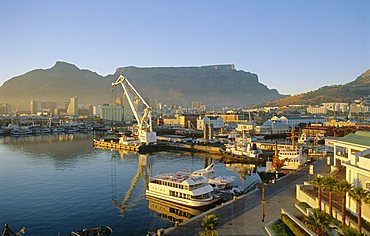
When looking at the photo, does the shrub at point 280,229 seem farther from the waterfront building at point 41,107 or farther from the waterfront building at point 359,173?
the waterfront building at point 41,107

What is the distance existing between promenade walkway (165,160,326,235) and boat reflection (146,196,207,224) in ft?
6.97

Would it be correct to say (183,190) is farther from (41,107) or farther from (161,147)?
(41,107)

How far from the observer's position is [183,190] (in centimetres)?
1455

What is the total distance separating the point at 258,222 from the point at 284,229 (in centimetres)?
85

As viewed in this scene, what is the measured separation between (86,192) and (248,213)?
9675 millimetres

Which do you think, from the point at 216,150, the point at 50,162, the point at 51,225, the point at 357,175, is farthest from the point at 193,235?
the point at 216,150

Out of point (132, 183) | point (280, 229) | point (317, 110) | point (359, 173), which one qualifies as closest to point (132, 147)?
point (132, 183)

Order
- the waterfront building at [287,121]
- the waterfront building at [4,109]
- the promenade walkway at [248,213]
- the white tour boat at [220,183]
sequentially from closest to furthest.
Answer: the promenade walkway at [248,213] → the white tour boat at [220,183] → the waterfront building at [287,121] → the waterfront building at [4,109]

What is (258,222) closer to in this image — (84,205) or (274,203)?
(274,203)

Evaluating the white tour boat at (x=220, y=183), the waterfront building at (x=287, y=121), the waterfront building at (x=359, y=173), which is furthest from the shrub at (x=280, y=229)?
the waterfront building at (x=287, y=121)

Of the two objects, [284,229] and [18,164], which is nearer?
[284,229]

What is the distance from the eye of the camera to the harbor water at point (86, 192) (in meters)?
12.6

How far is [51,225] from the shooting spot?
12.4 meters

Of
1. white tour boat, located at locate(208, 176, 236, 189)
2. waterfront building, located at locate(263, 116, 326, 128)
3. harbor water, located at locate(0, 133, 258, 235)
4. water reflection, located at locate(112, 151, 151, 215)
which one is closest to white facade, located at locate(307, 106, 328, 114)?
waterfront building, located at locate(263, 116, 326, 128)
